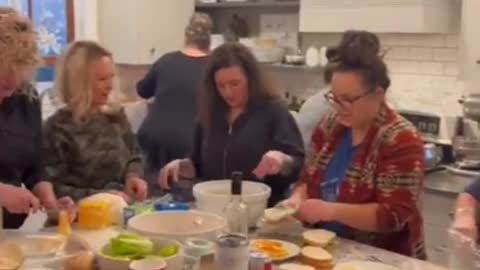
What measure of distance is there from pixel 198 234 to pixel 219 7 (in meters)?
3.80

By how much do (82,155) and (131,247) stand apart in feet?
3.43

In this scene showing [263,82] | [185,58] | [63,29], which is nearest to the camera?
[263,82]

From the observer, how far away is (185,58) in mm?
4199

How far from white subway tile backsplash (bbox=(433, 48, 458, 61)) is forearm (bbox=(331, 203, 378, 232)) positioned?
2182mm

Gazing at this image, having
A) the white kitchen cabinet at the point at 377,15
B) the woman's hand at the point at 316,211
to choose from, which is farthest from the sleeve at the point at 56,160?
the white kitchen cabinet at the point at 377,15

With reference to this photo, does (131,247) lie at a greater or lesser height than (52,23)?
lesser

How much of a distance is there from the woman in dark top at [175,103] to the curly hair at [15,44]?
1777mm

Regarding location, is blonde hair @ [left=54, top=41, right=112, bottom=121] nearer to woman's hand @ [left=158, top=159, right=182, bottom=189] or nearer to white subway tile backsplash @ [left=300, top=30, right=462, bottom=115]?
woman's hand @ [left=158, top=159, right=182, bottom=189]

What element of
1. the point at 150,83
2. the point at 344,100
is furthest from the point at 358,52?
the point at 150,83

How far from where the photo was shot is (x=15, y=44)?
2.33 meters

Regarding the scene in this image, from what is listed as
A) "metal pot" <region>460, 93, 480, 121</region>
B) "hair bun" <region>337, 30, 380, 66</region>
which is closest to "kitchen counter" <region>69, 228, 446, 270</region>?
"hair bun" <region>337, 30, 380, 66</region>

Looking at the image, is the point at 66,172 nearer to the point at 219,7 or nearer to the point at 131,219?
the point at 131,219

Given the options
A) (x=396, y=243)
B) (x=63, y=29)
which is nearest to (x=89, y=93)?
(x=396, y=243)

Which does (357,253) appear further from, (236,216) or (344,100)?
(344,100)
